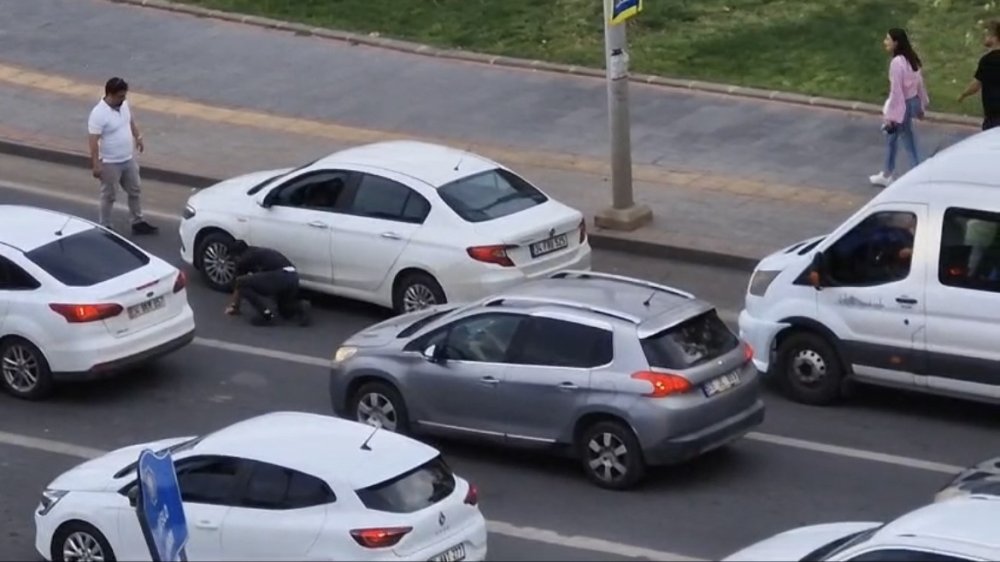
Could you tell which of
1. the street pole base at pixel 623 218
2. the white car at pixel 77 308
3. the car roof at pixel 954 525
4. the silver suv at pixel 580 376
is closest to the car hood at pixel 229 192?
the white car at pixel 77 308

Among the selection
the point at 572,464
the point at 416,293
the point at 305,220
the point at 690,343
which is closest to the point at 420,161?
the point at 305,220

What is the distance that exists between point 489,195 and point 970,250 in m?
4.77

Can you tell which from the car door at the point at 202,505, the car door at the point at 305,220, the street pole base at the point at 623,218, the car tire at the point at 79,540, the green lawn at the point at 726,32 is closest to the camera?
the car door at the point at 202,505

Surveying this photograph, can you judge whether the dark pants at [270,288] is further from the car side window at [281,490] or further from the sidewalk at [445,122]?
the car side window at [281,490]

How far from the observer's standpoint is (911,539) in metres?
11.1

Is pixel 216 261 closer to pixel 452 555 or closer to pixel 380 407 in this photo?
pixel 380 407

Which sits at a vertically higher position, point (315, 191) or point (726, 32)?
point (726, 32)

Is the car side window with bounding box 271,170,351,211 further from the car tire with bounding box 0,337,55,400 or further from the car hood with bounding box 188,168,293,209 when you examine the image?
the car tire with bounding box 0,337,55,400

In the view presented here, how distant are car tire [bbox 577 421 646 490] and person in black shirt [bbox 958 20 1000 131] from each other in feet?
27.0

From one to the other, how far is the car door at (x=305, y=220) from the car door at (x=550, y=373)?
4.32m

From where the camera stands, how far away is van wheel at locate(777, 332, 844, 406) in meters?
17.3

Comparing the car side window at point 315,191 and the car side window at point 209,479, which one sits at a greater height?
the car side window at point 315,191

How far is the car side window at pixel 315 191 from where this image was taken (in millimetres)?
19703

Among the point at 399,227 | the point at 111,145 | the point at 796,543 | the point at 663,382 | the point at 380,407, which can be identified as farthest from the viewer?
the point at 111,145
